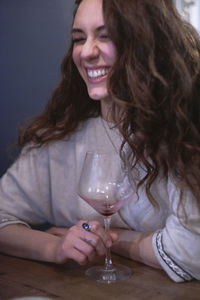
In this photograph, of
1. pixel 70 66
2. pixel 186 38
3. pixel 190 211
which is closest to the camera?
pixel 190 211

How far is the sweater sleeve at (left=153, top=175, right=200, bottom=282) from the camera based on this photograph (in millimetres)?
1123

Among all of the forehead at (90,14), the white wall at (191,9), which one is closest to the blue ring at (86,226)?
the forehead at (90,14)

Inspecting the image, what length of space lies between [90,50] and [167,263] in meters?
0.66

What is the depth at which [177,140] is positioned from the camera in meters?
1.21

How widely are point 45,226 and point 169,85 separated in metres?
0.94

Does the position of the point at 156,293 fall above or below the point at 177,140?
below

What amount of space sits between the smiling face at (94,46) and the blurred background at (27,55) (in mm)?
479

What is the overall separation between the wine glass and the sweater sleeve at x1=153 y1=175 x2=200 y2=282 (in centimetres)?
11

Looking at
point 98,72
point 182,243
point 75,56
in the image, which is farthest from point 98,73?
point 182,243

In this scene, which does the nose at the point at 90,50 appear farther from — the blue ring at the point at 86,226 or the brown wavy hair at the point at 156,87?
the blue ring at the point at 86,226

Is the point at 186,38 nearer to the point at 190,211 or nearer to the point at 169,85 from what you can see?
the point at 169,85

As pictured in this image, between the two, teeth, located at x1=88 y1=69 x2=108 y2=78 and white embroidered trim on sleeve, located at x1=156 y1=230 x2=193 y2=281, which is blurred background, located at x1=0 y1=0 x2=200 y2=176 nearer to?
teeth, located at x1=88 y1=69 x2=108 y2=78

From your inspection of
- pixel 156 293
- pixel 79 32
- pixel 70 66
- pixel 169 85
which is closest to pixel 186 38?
pixel 169 85

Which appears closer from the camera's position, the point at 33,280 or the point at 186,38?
the point at 33,280
